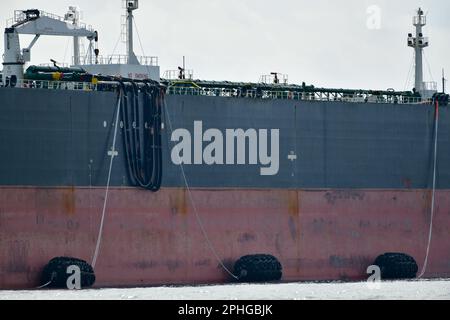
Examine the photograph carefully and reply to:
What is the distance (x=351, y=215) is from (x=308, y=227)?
2.07m

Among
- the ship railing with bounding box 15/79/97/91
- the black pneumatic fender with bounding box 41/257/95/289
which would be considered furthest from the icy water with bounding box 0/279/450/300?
the ship railing with bounding box 15/79/97/91

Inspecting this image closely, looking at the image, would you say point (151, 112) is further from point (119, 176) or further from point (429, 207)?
point (429, 207)

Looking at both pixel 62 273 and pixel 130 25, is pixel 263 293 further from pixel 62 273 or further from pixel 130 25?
pixel 130 25

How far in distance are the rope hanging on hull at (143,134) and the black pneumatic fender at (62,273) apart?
160 inches

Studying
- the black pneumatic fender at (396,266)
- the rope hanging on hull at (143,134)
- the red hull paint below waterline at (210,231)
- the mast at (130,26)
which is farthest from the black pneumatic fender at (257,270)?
the mast at (130,26)

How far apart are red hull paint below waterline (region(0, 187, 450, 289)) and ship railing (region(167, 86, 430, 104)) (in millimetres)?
4163

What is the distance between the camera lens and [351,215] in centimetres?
6500

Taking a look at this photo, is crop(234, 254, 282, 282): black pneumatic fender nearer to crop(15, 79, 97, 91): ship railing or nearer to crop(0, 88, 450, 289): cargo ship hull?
crop(0, 88, 450, 289): cargo ship hull

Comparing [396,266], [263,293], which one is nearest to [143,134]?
[263,293]

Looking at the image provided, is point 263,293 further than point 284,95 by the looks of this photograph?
No

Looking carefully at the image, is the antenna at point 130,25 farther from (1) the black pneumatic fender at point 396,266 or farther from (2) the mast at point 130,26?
(1) the black pneumatic fender at point 396,266

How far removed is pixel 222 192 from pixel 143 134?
3821 millimetres

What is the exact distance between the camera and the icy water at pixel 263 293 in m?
54.8

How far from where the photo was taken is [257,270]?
6138 centimetres
